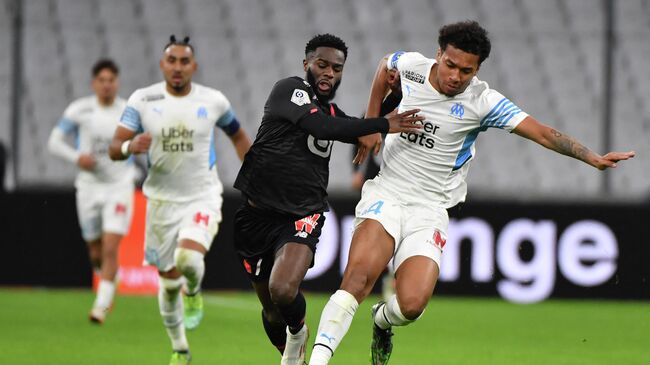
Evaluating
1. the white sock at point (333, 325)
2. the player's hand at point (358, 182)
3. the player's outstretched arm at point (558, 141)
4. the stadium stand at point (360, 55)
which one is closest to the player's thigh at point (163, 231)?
the white sock at point (333, 325)

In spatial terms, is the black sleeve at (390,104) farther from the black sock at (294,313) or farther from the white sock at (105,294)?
the white sock at (105,294)

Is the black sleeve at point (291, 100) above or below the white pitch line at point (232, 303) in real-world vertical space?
above

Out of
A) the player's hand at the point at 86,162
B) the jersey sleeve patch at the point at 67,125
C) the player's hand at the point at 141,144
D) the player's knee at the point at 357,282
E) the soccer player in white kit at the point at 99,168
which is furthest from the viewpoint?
the jersey sleeve patch at the point at 67,125

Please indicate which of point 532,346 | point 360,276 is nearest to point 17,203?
point 532,346

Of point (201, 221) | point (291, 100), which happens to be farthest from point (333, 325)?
point (201, 221)

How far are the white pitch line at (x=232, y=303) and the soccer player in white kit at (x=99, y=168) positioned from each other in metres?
1.49

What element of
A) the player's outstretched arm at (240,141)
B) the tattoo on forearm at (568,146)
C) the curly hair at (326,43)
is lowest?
the player's outstretched arm at (240,141)

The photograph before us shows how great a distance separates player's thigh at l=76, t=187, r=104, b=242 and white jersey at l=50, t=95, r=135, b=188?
11 centimetres

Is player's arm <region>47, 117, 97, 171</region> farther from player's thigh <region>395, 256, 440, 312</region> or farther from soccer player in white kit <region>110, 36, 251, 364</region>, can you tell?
player's thigh <region>395, 256, 440, 312</region>

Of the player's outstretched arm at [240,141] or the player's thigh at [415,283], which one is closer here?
the player's thigh at [415,283]

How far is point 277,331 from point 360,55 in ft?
28.5

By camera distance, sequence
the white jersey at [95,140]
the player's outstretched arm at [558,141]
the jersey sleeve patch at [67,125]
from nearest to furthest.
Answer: the player's outstretched arm at [558,141]
the white jersey at [95,140]
the jersey sleeve patch at [67,125]

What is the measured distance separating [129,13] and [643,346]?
28.6ft

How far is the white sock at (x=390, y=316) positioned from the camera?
7055 mm
